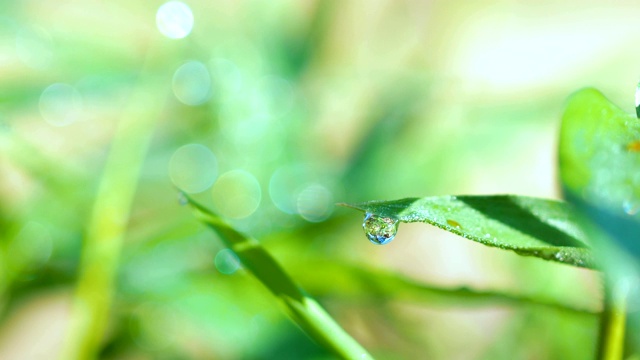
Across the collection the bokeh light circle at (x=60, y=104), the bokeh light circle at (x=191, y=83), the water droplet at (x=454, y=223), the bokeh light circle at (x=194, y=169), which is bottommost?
the water droplet at (x=454, y=223)

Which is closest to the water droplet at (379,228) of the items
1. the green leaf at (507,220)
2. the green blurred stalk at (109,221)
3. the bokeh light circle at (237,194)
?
the green leaf at (507,220)

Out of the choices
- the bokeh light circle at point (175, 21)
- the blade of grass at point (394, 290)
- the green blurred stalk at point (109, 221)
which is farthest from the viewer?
the bokeh light circle at point (175, 21)

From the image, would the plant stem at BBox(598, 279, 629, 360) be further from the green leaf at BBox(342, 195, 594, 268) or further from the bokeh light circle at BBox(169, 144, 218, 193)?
the bokeh light circle at BBox(169, 144, 218, 193)

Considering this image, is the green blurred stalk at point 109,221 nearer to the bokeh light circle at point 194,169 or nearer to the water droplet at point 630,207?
the bokeh light circle at point 194,169

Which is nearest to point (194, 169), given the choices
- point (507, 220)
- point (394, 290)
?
point (394, 290)

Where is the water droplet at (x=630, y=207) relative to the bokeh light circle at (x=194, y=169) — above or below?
below

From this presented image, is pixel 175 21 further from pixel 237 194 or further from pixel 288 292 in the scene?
pixel 288 292

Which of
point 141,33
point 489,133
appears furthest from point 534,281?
point 141,33
